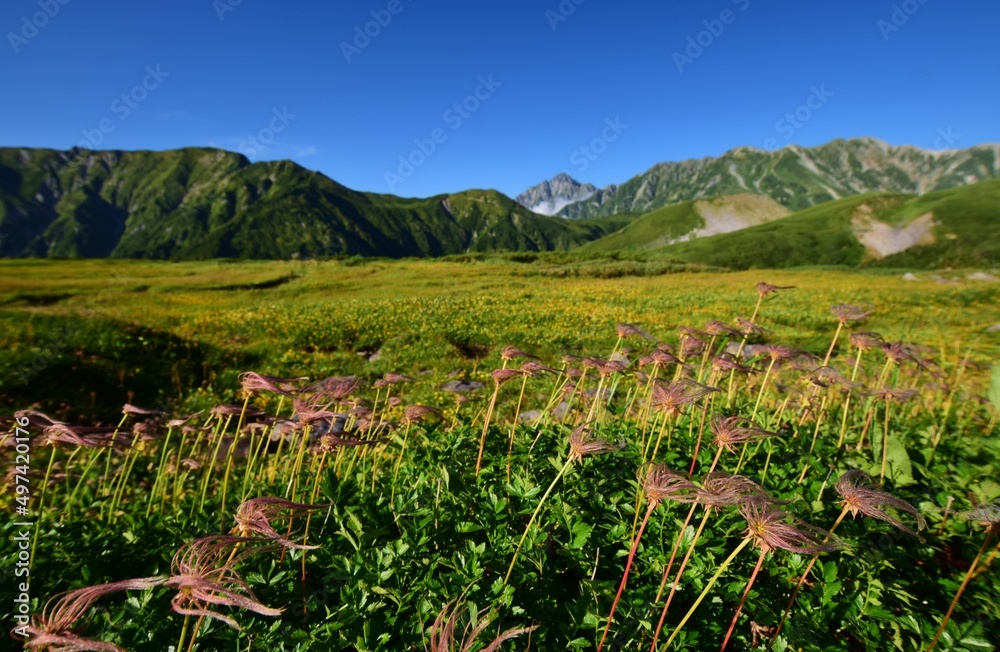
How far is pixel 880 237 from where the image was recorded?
143 meters

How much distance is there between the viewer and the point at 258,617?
2.37 metres

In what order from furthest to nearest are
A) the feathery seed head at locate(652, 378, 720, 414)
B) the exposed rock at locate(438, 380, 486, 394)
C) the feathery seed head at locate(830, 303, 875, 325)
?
the exposed rock at locate(438, 380, 486, 394) < the feathery seed head at locate(830, 303, 875, 325) < the feathery seed head at locate(652, 378, 720, 414)

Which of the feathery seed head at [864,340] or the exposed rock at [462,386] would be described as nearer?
the feathery seed head at [864,340]

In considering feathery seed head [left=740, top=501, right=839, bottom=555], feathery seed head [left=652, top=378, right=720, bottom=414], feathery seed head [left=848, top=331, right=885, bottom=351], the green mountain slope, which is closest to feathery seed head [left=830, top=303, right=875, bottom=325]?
feathery seed head [left=848, top=331, right=885, bottom=351]

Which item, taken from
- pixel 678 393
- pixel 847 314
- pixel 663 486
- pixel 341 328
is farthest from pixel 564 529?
pixel 341 328

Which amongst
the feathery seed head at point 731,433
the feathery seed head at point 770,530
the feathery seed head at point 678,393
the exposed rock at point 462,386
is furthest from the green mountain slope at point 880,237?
the feathery seed head at point 770,530

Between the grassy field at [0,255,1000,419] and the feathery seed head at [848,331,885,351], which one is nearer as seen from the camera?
the feathery seed head at [848,331,885,351]

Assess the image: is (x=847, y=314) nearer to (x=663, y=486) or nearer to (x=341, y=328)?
(x=663, y=486)

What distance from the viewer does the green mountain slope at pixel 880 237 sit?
388 ft

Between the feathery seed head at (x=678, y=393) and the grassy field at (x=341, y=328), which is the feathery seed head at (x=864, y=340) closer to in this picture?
the feathery seed head at (x=678, y=393)

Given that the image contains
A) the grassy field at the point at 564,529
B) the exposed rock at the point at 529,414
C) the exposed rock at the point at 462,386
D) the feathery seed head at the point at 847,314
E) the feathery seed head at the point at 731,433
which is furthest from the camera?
the exposed rock at the point at 462,386

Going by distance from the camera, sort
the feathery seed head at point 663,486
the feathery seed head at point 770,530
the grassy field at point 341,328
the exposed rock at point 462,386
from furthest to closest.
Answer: the exposed rock at point 462,386, the grassy field at point 341,328, the feathery seed head at point 663,486, the feathery seed head at point 770,530

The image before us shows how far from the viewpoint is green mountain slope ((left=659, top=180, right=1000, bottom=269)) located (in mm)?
118250

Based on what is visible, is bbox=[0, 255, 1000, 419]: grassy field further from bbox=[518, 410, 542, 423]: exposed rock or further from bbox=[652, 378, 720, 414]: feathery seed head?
bbox=[652, 378, 720, 414]: feathery seed head
